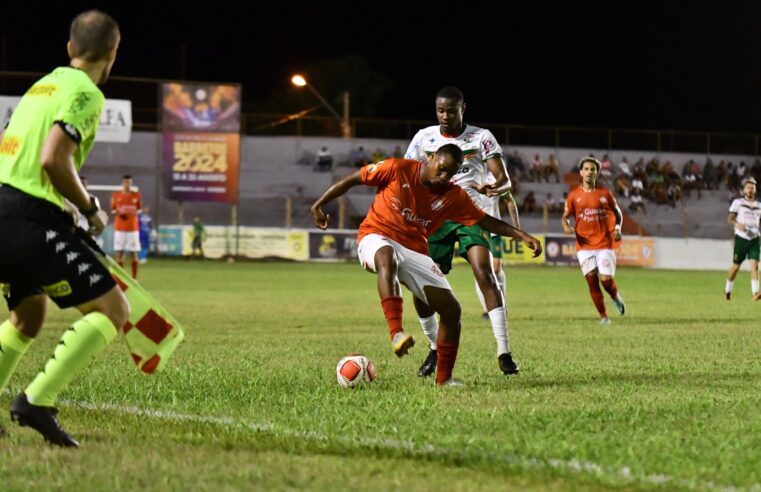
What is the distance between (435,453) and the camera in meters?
5.01

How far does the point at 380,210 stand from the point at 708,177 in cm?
5003

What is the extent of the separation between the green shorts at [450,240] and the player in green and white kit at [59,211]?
4.43m

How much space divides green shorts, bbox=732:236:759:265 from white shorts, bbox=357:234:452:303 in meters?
15.2

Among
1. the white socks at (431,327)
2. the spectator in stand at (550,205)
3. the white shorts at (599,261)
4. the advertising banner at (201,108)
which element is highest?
the advertising banner at (201,108)

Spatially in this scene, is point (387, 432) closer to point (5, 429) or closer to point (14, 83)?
point (5, 429)

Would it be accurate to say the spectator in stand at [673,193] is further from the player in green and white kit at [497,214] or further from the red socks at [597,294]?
the player in green and white kit at [497,214]

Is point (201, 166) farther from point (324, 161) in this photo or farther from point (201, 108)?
point (324, 161)

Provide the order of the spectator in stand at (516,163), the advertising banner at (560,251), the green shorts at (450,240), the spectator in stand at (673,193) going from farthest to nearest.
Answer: the spectator in stand at (673,193)
the spectator in stand at (516,163)
the advertising banner at (560,251)
the green shorts at (450,240)

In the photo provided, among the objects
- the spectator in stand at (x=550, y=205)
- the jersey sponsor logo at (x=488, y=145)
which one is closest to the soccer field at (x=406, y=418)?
the jersey sponsor logo at (x=488, y=145)

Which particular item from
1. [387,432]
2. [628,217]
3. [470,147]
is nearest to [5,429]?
[387,432]

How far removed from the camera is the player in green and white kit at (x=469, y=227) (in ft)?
28.8

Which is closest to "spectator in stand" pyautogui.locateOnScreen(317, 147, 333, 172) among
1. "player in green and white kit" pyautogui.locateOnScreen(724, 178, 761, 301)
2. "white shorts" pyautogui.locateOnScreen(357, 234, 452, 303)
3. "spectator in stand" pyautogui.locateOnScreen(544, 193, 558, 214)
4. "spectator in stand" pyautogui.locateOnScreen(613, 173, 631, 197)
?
"spectator in stand" pyautogui.locateOnScreen(544, 193, 558, 214)

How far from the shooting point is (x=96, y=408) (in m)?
6.54

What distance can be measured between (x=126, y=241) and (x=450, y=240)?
56.9 ft
